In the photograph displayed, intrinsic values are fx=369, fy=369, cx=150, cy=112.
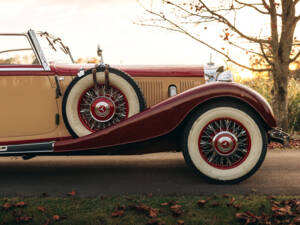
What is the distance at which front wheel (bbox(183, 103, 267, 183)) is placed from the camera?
12.8 ft

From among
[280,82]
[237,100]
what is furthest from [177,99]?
[280,82]

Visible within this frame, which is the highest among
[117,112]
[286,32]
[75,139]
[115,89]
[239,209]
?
[286,32]

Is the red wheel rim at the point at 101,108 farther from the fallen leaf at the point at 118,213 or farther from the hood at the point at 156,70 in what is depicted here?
the fallen leaf at the point at 118,213

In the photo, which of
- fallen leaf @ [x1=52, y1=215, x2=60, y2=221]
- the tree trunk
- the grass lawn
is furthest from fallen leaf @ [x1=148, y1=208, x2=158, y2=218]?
the tree trunk

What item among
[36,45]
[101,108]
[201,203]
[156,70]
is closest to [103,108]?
[101,108]

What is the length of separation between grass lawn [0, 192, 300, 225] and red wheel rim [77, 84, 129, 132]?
41.1 inches

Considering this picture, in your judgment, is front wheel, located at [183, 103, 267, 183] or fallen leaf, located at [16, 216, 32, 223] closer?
fallen leaf, located at [16, 216, 32, 223]

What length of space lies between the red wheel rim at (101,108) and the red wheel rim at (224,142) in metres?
0.98

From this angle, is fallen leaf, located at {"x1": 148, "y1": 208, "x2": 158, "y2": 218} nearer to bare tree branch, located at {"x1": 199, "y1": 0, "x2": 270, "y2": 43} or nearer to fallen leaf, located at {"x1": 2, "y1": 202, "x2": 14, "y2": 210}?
fallen leaf, located at {"x1": 2, "y1": 202, "x2": 14, "y2": 210}

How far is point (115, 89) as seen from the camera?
429 cm

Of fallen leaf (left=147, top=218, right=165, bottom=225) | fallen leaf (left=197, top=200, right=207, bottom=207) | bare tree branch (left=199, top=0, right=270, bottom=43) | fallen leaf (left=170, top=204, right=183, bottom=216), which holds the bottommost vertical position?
fallen leaf (left=147, top=218, right=165, bottom=225)

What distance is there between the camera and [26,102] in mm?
4422

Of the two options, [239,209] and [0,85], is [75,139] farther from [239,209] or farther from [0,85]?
[239,209]

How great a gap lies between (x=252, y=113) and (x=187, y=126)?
71 centimetres
